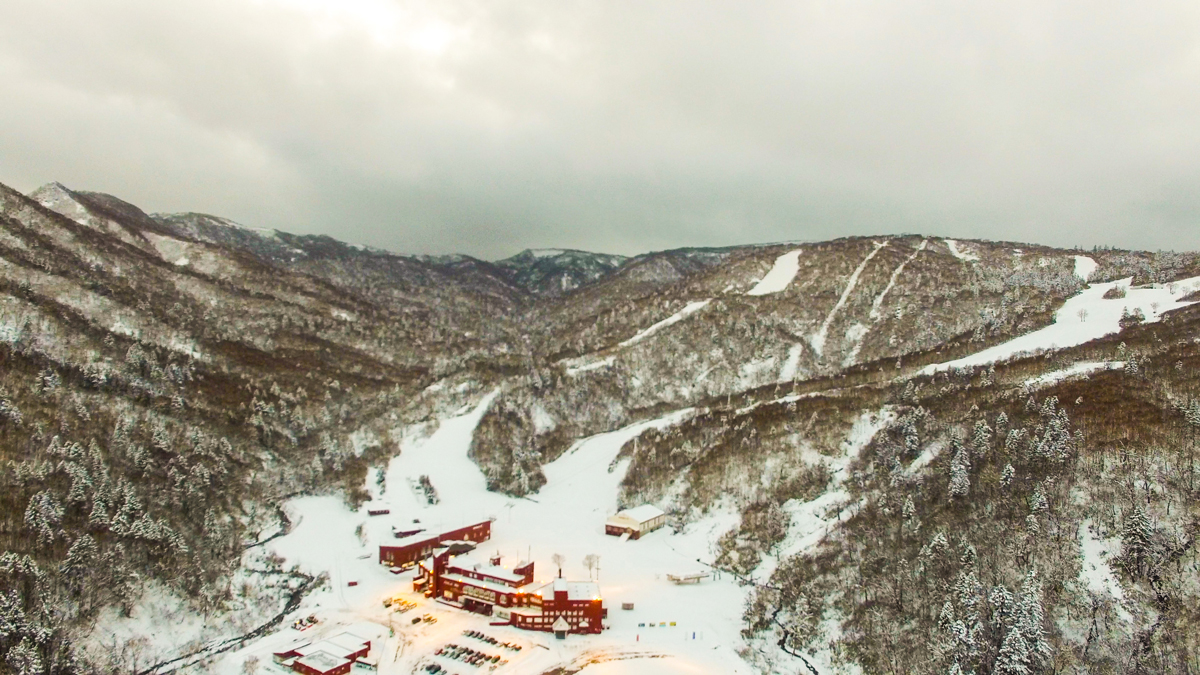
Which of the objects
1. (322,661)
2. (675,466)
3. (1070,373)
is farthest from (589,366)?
(322,661)

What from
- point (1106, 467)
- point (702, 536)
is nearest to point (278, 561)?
point (702, 536)

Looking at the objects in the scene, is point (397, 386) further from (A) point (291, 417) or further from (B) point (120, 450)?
(B) point (120, 450)

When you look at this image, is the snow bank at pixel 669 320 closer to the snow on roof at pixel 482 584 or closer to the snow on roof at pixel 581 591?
the snow on roof at pixel 482 584

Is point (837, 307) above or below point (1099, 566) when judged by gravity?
above

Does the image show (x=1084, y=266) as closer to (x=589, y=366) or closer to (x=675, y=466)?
(x=589, y=366)

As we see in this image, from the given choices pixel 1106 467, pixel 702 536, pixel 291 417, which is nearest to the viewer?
pixel 1106 467

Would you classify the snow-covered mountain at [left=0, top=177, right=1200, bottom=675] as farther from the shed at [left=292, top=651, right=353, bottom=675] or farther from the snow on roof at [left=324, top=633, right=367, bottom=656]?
the shed at [left=292, top=651, right=353, bottom=675]

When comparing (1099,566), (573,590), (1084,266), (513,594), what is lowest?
(513,594)
